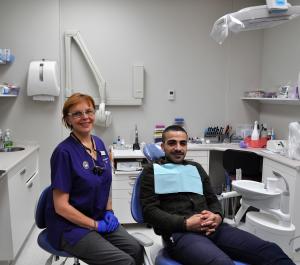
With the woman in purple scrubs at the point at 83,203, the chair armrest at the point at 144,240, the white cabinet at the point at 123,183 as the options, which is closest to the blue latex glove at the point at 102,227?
the woman in purple scrubs at the point at 83,203

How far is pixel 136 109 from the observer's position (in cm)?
365

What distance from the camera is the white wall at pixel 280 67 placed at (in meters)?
3.17

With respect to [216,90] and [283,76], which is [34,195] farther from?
[283,76]

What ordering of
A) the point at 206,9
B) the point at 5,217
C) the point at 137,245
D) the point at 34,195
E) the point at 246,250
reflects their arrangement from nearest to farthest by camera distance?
1. the point at 246,250
2. the point at 137,245
3. the point at 5,217
4. the point at 34,195
5. the point at 206,9

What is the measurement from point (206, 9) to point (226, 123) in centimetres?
138

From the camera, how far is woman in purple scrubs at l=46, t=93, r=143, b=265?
5.33 ft

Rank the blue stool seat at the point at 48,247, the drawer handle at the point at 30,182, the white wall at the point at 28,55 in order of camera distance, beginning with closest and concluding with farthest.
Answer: the blue stool seat at the point at 48,247, the drawer handle at the point at 30,182, the white wall at the point at 28,55

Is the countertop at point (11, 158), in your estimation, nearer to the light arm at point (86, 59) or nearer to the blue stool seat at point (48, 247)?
the blue stool seat at point (48, 247)

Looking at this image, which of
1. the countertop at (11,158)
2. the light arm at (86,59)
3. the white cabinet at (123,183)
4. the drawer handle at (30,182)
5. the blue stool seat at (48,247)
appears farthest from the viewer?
the light arm at (86,59)

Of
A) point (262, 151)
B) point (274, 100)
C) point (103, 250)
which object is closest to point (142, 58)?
point (274, 100)

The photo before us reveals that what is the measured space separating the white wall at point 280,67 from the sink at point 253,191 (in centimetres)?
136

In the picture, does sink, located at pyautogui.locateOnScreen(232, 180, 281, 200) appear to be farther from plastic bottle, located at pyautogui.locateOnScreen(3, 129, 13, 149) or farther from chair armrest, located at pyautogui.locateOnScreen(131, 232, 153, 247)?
plastic bottle, located at pyautogui.locateOnScreen(3, 129, 13, 149)

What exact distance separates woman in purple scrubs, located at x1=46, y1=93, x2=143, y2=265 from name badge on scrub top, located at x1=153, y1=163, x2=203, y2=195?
12.0 inches

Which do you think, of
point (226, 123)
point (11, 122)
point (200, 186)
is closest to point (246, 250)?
point (200, 186)
